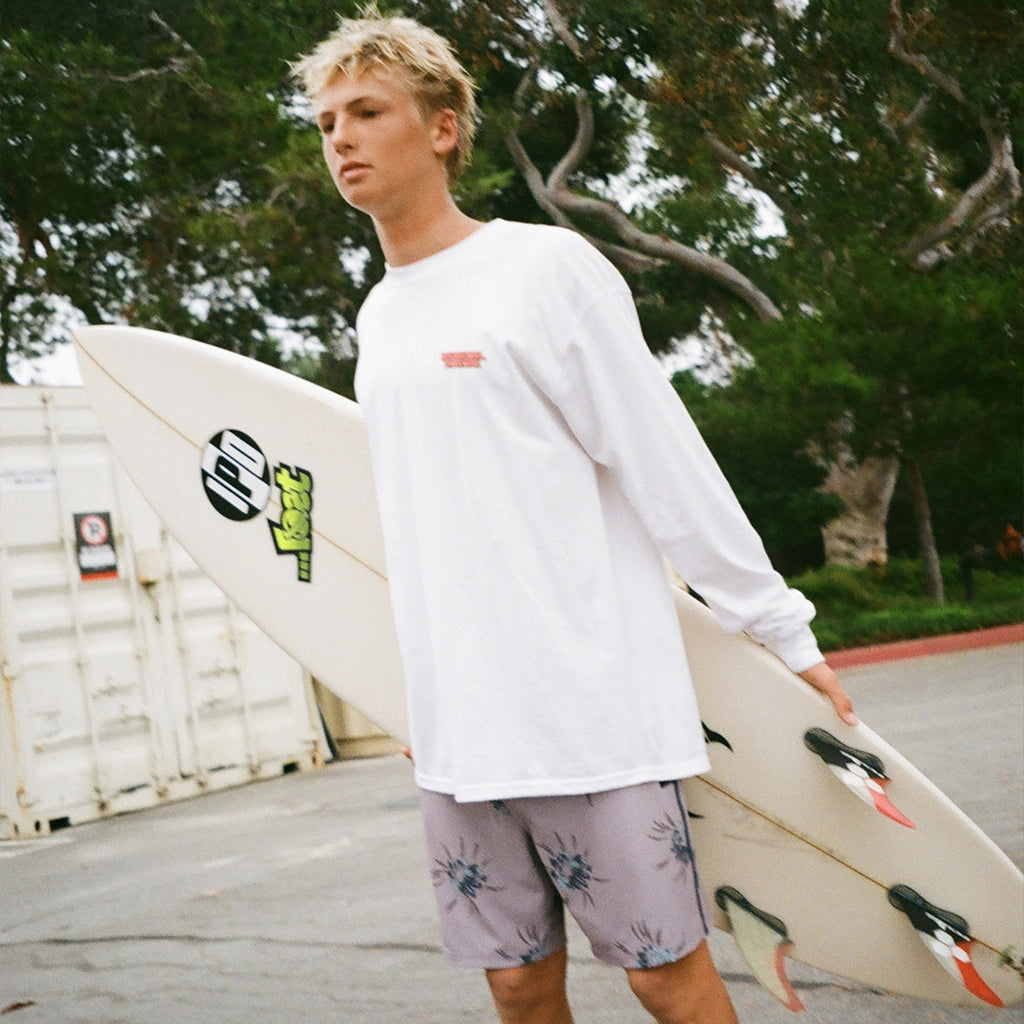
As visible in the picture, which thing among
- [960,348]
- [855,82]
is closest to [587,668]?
[960,348]

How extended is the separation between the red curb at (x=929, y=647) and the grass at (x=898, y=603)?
470 mm

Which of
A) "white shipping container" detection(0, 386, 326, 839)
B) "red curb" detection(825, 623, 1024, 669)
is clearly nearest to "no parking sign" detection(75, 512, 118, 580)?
"white shipping container" detection(0, 386, 326, 839)

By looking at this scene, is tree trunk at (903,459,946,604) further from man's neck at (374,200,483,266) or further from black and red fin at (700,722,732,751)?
man's neck at (374,200,483,266)

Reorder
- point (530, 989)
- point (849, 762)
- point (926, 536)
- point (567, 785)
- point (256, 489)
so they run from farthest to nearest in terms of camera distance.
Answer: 1. point (926, 536)
2. point (256, 489)
3. point (849, 762)
4. point (530, 989)
5. point (567, 785)

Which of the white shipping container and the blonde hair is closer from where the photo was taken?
the blonde hair

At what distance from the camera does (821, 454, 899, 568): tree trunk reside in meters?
16.5

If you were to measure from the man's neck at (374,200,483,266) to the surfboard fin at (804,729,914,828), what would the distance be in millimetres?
1081

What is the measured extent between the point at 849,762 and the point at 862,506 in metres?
15.0

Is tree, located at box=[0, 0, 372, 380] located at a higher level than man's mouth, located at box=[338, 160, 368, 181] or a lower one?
higher

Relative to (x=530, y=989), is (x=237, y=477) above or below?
above

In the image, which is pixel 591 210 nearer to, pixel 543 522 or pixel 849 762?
pixel 849 762

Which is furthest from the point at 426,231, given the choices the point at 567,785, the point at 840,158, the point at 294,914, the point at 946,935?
the point at 840,158

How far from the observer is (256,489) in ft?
9.68

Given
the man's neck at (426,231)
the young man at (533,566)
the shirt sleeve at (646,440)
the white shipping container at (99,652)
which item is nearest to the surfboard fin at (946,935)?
the young man at (533,566)
